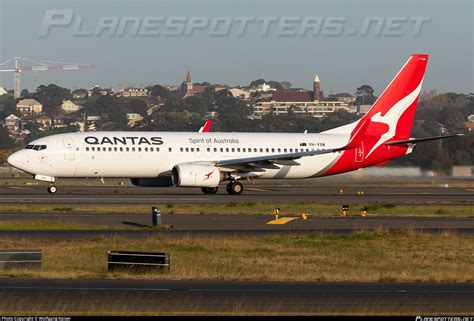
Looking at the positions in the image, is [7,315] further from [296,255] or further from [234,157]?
[234,157]

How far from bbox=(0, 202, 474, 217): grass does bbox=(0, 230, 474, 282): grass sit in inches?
449

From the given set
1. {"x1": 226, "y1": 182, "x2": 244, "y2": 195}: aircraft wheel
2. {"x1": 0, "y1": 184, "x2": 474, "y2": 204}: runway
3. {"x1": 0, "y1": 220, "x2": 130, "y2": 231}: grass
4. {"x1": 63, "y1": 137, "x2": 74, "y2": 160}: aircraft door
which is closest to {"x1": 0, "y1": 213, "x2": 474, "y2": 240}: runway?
{"x1": 0, "y1": 220, "x2": 130, "y2": 231}: grass

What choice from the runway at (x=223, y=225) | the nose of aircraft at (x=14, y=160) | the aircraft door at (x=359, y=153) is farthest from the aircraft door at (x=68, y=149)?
the aircraft door at (x=359, y=153)

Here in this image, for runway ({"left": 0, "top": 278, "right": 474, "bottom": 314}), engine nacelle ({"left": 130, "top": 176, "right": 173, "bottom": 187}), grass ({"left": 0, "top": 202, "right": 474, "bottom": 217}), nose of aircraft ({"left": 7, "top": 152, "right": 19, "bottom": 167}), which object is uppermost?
nose of aircraft ({"left": 7, "top": 152, "right": 19, "bottom": 167})

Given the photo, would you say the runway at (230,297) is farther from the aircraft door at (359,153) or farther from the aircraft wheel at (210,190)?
the aircraft door at (359,153)

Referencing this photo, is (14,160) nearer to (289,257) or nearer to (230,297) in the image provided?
(289,257)

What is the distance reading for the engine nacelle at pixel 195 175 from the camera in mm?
59594

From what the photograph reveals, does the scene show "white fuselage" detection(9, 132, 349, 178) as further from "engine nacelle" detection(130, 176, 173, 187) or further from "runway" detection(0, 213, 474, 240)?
"runway" detection(0, 213, 474, 240)

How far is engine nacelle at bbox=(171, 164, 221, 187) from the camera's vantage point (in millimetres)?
59594

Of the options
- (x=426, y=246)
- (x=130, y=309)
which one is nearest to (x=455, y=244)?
(x=426, y=246)

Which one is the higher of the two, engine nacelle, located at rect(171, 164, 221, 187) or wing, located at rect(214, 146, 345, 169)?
wing, located at rect(214, 146, 345, 169)

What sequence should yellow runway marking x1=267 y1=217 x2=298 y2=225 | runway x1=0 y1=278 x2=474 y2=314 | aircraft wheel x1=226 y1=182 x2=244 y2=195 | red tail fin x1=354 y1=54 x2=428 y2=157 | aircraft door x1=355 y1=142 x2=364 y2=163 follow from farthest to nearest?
red tail fin x1=354 y1=54 x2=428 y2=157, aircraft door x1=355 y1=142 x2=364 y2=163, aircraft wheel x1=226 y1=182 x2=244 y2=195, yellow runway marking x1=267 y1=217 x2=298 y2=225, runway x1=0 y1=278 x2=474 y2=314

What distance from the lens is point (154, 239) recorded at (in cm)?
3403

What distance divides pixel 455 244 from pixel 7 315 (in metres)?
19.5
